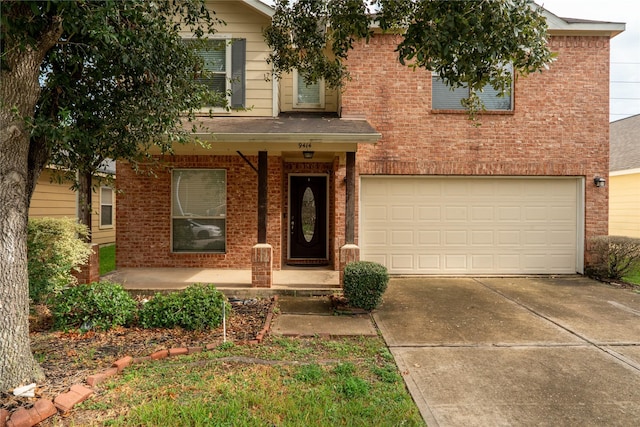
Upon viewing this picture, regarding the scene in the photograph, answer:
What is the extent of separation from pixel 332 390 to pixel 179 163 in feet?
22.7

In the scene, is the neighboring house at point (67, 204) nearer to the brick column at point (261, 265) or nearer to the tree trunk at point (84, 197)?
the tree trunk at point (84, 197)

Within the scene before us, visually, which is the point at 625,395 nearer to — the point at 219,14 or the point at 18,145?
the point at 18,145

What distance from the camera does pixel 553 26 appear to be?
8.35 m

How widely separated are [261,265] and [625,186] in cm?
1368

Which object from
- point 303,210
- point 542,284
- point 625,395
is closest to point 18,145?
point 625,395

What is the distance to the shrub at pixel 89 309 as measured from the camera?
473 centimetres

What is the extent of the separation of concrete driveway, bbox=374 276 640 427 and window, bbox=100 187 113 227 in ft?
39.1

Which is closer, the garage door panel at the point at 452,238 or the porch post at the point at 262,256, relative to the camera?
the porch post at the point at 262,256

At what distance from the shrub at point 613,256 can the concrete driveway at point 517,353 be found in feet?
3.65

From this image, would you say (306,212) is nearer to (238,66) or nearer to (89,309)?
(238,66)

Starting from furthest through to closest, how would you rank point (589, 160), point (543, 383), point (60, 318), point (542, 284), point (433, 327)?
point (589, 160) < point (542, 284) < point (433, 327) < point (60, 318) < point (543, 383)

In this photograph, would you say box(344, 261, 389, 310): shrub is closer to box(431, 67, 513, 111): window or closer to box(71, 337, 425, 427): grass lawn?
box(71, 337, 425, 427): grass lawn

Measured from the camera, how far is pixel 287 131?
256 inches

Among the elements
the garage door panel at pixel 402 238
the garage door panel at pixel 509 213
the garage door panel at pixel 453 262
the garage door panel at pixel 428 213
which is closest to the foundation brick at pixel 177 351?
the garage door panel at pixel 402 238
